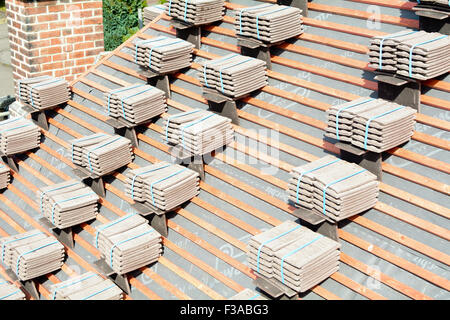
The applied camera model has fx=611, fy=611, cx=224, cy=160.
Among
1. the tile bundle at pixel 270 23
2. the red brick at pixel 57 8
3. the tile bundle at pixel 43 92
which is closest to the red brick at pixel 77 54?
the red brick at pixel 57 8

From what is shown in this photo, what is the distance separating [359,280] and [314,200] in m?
1.26

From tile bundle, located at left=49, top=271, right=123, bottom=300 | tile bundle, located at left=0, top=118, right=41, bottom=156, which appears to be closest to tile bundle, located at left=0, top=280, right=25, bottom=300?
tile bundle, located at left=49, top=271, right=123, bottom=300

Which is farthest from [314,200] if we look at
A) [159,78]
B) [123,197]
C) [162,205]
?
[159,78]

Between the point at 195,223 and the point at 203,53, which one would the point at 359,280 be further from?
the point at 203,53

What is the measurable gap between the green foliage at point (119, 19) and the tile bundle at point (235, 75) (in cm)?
2165

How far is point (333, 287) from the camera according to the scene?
27.6ft

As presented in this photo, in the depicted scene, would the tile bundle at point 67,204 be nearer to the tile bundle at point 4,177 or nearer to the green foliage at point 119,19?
the tile bundle at point 4,177

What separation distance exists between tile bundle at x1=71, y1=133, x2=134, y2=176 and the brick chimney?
386 cm

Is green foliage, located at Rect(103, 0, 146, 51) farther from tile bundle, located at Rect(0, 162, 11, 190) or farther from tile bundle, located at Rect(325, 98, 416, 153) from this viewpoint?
tile bundle, located at Rect(325, 98, 416, 153)

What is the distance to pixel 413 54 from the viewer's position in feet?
29.6

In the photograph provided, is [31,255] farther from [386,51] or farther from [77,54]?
[386,51]

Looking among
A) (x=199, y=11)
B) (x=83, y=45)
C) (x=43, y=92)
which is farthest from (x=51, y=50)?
(x=199, y=11)

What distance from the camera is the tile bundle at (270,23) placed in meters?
11.2

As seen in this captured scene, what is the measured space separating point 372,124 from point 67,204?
589 cm
